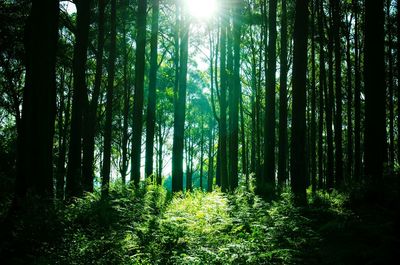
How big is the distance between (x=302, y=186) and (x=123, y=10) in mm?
16276

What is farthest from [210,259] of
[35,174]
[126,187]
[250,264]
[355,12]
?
[355,12]

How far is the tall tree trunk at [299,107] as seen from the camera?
10.9 metres

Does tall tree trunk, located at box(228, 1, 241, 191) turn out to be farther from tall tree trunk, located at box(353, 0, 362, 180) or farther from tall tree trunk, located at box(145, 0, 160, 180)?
tall tree trunk, located at box(353, 0, 362, 180)

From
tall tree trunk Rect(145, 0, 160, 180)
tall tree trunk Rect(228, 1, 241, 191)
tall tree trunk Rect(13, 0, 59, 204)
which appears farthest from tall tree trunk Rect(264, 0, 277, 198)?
tall tree trunk Rect(13, 0, 59, 204)

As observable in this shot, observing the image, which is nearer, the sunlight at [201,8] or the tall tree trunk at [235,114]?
the tall tree trunk at [235,114]

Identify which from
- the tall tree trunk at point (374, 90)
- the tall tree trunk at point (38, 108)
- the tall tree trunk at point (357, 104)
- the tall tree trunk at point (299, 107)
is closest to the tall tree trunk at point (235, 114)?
the tall tree trunk at point (299, 107)

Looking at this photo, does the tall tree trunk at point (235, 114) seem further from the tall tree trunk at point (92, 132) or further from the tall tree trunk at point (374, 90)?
the tall tree trunk at point (374, 90)

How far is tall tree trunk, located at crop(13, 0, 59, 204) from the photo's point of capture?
355 inches

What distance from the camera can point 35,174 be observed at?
9.05 metres

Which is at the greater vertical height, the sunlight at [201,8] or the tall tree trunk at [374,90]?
the sunlight at [201,8]

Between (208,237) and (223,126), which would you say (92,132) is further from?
(208,237)

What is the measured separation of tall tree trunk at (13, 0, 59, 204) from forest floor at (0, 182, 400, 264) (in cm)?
134

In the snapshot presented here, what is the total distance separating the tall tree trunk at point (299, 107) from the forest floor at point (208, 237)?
169cm

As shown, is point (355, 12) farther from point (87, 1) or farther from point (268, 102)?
point (87, 1)
